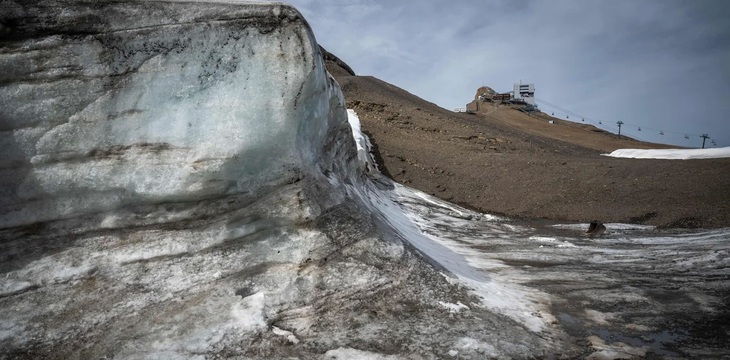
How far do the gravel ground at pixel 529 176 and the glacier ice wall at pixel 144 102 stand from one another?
9398mm

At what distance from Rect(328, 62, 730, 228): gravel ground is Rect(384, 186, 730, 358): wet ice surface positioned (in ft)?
7.56

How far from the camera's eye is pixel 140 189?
4.30 metres

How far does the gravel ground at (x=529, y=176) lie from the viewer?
38.2 ft

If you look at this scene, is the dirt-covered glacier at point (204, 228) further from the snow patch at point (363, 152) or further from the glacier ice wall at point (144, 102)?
the snow patch at point (363, 152)

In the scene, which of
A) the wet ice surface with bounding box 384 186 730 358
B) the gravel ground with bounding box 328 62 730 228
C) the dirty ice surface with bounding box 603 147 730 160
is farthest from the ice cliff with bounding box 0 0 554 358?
the dirty ice surface with bounding box 603 147 730 160

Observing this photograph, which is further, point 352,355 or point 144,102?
Answer: point 144,102

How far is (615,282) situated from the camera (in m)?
5.62

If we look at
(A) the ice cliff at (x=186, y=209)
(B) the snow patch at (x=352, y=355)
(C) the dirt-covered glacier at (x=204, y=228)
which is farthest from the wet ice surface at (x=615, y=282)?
(B) the snow patch at (x=352, y=355)

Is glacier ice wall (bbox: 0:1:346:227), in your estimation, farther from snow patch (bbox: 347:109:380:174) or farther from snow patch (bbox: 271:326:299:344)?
snow patch (bbox: 347:109:380:174)

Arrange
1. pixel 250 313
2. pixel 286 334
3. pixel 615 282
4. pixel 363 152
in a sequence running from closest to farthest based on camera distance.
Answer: pixel 286 334, pixel 250 313, pixel 615 282, pixel 363 152

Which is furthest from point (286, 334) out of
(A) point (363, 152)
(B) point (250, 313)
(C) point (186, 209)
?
(A) point (363, 152)

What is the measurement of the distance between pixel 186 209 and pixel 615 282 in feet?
15.4

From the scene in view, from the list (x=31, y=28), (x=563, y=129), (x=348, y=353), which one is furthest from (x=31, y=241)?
(x=563, y=129)

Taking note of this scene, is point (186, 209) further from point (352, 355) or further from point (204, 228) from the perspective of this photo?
point (352, 355)
